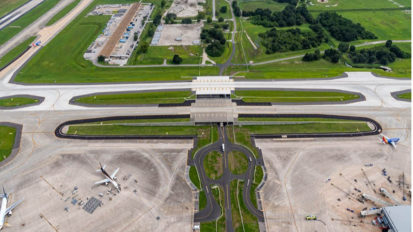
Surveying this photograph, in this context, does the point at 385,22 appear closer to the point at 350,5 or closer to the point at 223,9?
the point at 350,5

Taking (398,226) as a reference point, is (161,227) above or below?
below

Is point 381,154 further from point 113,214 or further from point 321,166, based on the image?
point 113,214

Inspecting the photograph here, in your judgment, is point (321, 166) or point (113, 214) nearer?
point (113, 214)

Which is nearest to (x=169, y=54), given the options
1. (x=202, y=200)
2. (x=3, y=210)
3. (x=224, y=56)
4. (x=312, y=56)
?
(x=224, y=56)

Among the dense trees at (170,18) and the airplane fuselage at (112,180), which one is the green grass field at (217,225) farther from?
the dense trees at (170,18)

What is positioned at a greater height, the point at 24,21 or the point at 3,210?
the point at 24,21

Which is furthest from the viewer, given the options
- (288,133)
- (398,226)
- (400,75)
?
(400,75)

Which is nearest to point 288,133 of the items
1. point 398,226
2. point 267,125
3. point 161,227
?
point 267,125

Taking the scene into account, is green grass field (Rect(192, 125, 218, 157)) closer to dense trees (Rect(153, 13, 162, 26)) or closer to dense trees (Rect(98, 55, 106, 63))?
dense trees (Rect(98, 55, 106, 63))
